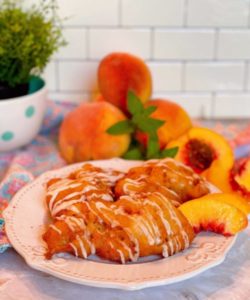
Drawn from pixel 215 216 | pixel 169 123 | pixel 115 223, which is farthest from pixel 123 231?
pixel 169 123

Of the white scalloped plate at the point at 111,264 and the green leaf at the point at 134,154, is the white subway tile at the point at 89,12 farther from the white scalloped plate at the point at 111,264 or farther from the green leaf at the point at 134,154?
the white scalloped plate at the point at 111,264

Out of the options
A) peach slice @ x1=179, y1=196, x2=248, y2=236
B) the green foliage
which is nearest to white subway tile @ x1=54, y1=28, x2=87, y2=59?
the green foliage

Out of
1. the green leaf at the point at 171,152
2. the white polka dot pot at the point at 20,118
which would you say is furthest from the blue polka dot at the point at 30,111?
the green leaf at the point at 171,152

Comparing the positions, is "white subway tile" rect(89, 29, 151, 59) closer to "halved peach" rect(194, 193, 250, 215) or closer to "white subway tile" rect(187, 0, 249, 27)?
"white subway tile" rect(187, 0, 249, 27)

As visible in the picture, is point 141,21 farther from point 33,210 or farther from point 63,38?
point 33,210

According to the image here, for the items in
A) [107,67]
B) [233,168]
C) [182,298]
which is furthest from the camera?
[107,67]

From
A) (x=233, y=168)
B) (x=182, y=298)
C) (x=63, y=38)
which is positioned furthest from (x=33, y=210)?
(x=63, y=38)
